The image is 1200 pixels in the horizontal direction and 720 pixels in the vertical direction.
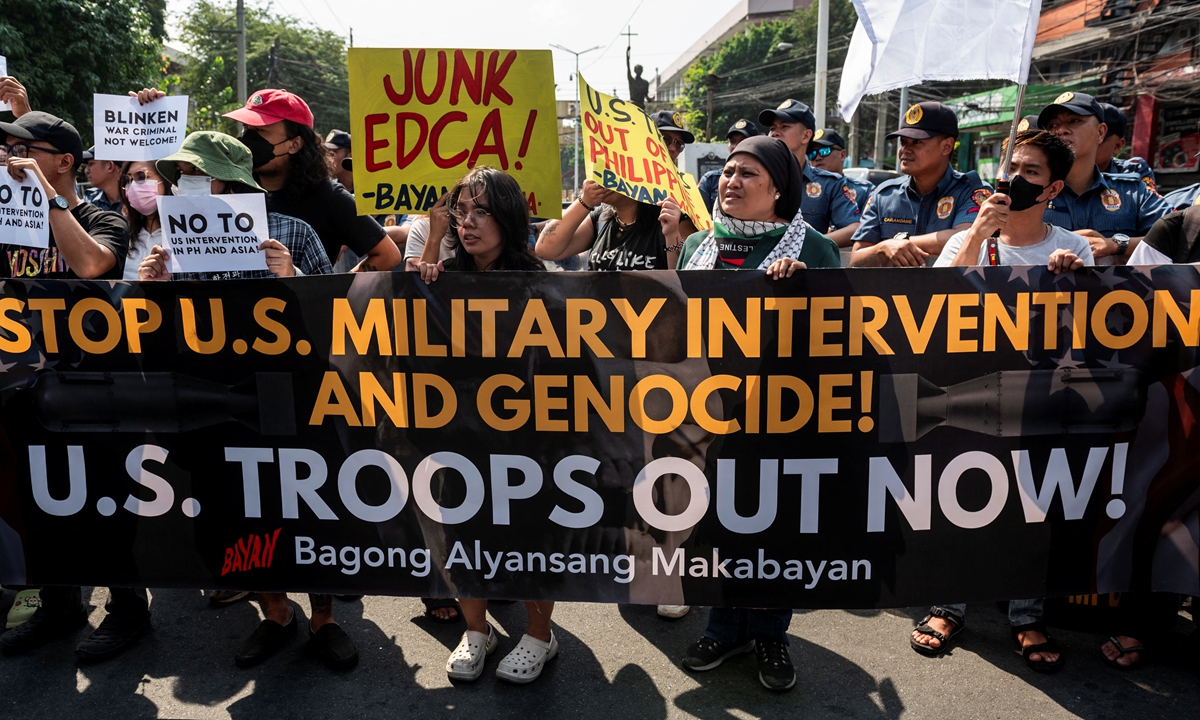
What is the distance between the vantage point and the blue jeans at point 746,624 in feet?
10.1

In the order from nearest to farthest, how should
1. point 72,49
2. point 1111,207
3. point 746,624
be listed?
point 746,624, point 1111,207, point 72,49

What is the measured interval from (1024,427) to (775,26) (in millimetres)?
60854

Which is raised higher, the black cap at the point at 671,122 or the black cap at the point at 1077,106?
the black cap at the point at 671,122

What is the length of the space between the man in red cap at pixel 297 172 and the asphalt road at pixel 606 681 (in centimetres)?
156

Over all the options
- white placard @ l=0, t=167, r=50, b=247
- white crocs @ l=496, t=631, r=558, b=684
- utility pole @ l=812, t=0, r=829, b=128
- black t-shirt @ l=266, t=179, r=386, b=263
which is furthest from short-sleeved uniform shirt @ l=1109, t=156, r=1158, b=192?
utility pole @ l=812, t=0, r=829, b=128

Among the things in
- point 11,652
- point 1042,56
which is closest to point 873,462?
point 11,652

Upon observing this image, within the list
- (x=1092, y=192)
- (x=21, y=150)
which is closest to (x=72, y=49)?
(x=21, y=150)

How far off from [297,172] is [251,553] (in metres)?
1.47

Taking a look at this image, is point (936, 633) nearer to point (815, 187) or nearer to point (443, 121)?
point (443, 121)

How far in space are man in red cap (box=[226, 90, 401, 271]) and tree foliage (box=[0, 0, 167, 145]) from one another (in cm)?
1346

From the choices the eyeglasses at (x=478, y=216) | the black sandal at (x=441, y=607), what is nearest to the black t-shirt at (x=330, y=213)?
the eyeglasses at (x=478, y=216)

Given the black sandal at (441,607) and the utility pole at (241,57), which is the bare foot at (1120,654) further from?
the utility pole at (241,57)

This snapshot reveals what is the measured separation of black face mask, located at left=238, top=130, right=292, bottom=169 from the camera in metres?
3.44

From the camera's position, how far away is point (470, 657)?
3123 mm
